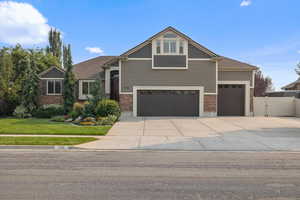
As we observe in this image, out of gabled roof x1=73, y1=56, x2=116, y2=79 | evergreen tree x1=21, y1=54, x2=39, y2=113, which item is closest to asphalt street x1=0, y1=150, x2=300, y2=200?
evergreen tree x1=21, y1=54, x2=39, y2=113

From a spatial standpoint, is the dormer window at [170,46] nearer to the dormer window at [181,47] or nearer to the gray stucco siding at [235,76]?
the dormer window at [181,47]

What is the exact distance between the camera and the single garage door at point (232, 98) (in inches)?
817

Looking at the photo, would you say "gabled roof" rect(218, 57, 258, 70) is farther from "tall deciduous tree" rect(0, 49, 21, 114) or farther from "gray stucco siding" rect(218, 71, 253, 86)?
"tall deciduous tree" rect(0, 49, 21, 114)

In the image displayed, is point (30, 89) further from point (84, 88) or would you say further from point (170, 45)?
point (170, 45)

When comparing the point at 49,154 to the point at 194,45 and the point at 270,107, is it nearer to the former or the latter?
the point at 194,45

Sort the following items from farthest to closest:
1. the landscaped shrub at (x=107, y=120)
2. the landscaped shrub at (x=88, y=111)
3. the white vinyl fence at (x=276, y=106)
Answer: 1. the white vinyl fence at (x=276, y=106)
2. the landscaped shrub at (x=88, y=111)
3. the landscaped shrub at (x=107, y=120)

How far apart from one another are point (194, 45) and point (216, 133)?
982 centimetres

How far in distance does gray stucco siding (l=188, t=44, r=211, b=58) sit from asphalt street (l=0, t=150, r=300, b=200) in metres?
12.8

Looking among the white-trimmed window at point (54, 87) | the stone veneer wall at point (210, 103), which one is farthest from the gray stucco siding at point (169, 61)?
the white-trimmed window at point (54, 87)

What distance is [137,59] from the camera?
19219mm

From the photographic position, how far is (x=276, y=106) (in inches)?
835

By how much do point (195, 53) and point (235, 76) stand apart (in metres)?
4.62

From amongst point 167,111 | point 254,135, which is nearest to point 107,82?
point 167,111

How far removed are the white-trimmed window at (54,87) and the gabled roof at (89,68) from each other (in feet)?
6.80
